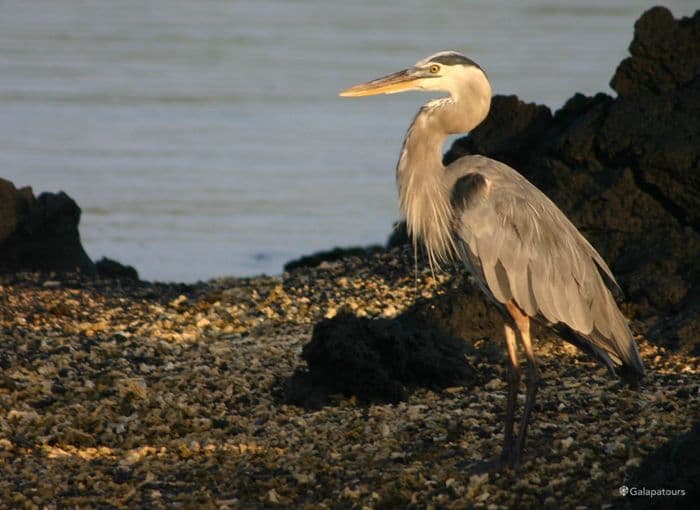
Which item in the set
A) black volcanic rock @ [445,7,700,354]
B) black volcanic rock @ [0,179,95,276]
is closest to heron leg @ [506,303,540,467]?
black volcanic rock @ [445,7,700,354]

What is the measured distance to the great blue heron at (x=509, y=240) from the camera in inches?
277

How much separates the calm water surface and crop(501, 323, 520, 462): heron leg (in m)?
6.22

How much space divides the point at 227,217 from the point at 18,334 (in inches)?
226

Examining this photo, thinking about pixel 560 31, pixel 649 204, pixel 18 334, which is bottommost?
pixel 18 334

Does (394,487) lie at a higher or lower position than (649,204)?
lower

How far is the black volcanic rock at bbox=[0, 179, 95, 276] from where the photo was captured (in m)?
10.7

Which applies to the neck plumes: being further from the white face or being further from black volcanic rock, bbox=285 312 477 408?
black volcanic rock, bbox=285 312 477 408

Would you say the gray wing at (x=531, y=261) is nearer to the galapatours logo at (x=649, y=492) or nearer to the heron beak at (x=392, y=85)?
the heron beak at (x=392, y=85)

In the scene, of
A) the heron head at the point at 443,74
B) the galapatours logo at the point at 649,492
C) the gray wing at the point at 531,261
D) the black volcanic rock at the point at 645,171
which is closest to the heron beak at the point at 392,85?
the heron head at the point at 443,74

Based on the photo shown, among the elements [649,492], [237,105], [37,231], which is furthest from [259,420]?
[237,105]

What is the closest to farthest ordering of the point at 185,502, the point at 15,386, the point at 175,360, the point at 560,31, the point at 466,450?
the point at 185,502
the point at 466,450
the point at 15,386
the point at 175,360
the point at 560,31

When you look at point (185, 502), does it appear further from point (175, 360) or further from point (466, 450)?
point (175, 360)

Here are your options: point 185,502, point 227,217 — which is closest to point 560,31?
point 227,217

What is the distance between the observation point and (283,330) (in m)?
9.06
